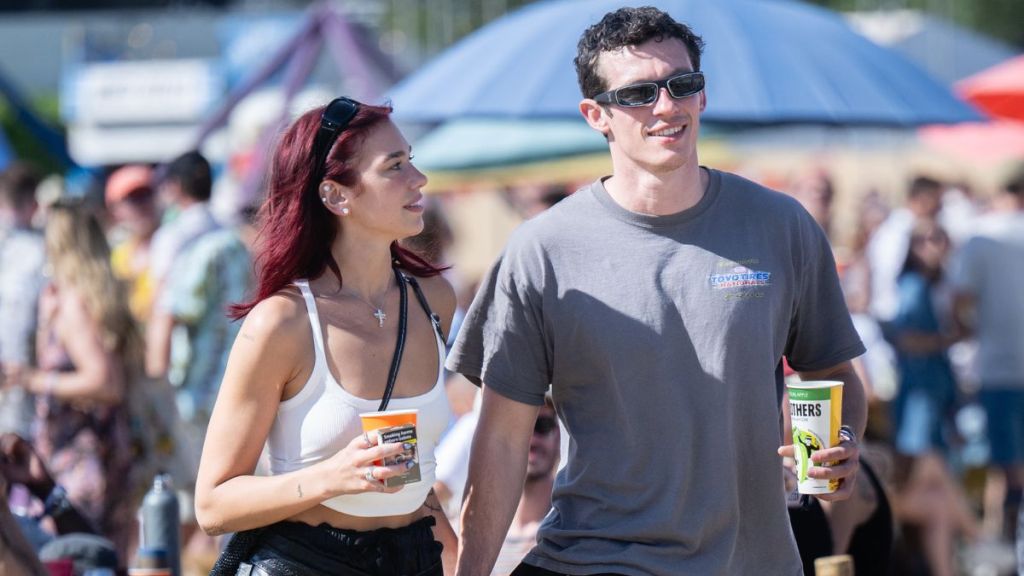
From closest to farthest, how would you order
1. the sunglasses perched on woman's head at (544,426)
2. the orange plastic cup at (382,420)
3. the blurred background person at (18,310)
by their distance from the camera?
1. the orange plastic cup at (382,420)
2. the sunglasses perched on woman's head at (544,426)
3. the blurred background person at (18,310)

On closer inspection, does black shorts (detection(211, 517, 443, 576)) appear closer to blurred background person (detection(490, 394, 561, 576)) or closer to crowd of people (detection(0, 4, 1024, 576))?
crowd of people (detection(0, 4, 1024, 576))

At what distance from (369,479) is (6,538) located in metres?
1.28

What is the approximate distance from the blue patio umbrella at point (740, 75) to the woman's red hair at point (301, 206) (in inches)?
131

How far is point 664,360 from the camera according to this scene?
3293 millimetres

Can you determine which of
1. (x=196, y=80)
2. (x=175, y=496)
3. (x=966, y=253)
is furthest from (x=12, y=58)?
(x=175, y=496)

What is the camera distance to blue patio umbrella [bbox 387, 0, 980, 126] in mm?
6809

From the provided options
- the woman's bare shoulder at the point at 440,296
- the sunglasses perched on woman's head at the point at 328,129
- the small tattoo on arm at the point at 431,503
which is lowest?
the small tattoo on arm at the point at 431,503

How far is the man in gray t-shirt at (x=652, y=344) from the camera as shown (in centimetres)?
329

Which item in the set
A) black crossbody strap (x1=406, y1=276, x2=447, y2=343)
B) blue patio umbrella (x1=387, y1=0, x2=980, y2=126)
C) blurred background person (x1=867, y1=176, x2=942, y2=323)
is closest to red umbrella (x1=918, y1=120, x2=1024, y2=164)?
blurred background person (x1=867, y1=176, x2=942, y2=323)

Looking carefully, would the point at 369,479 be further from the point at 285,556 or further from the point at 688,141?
the point at 688,141

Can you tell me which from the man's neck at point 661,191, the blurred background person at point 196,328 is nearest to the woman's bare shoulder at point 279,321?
the man's neck at point 661,191

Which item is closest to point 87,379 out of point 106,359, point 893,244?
point 106,359

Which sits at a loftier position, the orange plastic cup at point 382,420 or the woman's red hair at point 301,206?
the woman's red hair at point 301,206

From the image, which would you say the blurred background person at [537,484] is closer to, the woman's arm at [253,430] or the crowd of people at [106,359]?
the crowd of people at [106,359]
